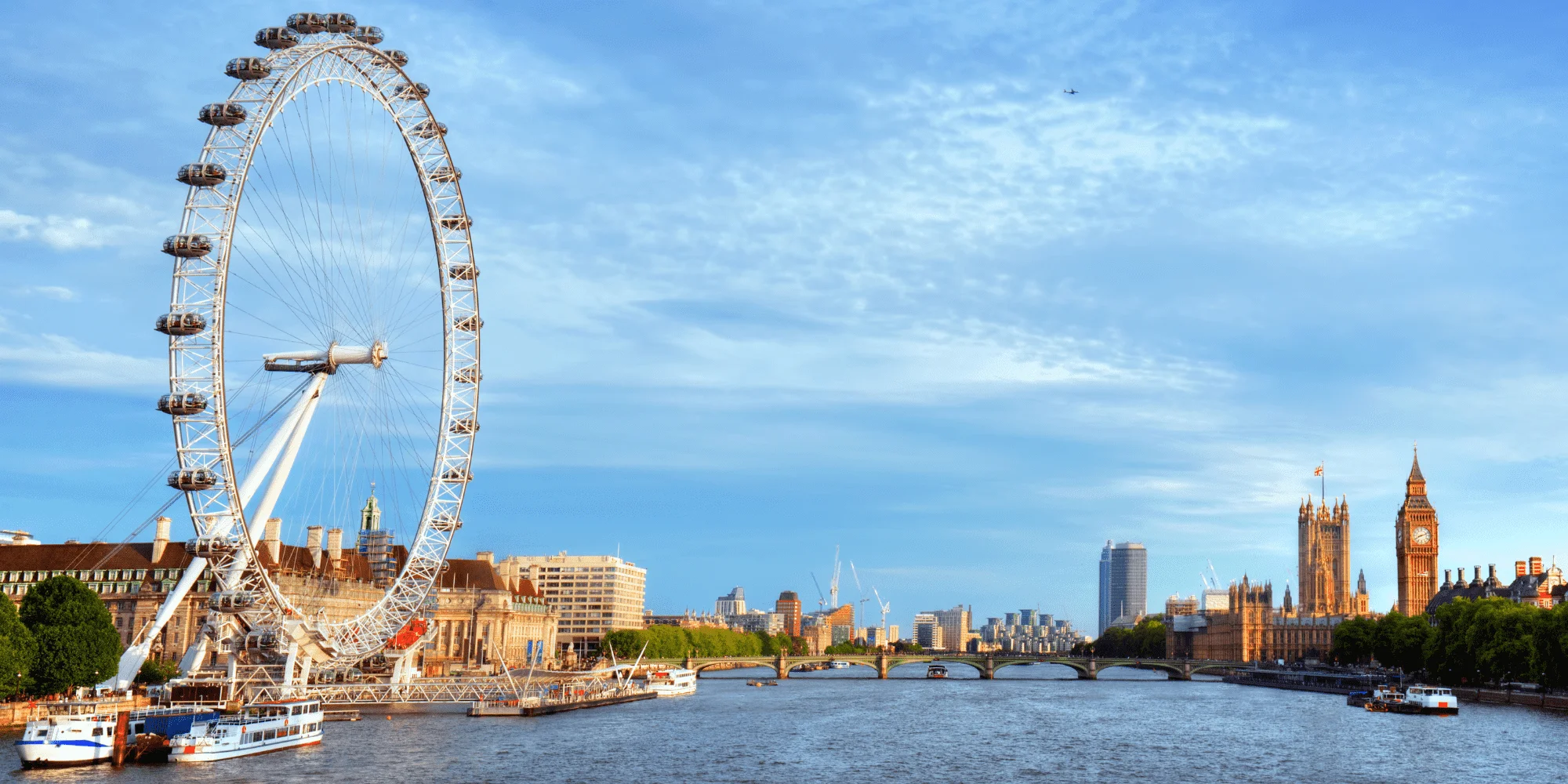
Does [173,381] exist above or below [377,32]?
below

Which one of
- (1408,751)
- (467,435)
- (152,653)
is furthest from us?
(152,653)

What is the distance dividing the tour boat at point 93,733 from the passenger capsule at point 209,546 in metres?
8.94

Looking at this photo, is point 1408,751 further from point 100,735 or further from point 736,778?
point 100,735

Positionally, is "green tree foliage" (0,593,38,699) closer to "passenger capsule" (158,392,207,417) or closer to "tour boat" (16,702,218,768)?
"tour boat" (16,702,218,768)

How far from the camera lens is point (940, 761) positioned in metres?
84.9

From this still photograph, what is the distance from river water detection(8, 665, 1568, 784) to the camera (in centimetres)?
7494

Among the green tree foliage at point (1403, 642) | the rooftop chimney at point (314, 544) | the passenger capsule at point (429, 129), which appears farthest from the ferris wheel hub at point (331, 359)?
the green tree foliage at point (1403, 642)

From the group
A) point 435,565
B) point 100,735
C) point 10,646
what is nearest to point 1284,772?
point 435,565

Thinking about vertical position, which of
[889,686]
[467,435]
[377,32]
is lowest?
[889,686]

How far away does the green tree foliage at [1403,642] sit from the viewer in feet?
576

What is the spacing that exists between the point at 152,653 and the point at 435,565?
50861mm

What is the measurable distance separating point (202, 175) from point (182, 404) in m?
12.0

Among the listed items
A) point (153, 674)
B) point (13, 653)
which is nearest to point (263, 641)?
point (13, 653)

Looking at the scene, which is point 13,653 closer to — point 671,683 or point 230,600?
point 230,600
